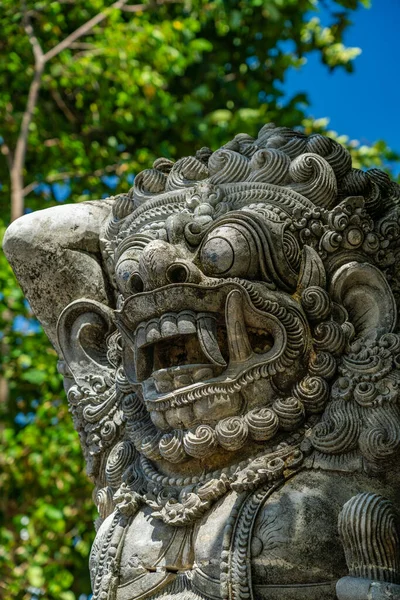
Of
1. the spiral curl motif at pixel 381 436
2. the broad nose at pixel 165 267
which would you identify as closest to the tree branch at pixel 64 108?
the broad nose at pixel 165 267

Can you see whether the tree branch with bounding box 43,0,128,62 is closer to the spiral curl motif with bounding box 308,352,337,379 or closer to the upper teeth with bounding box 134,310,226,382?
the upper teeth with bounding box 134,310,226,382

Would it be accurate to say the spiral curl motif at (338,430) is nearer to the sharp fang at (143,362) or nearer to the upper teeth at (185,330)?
the upper teeth at (185,330)

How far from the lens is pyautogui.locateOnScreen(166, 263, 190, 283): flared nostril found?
13.3 ft

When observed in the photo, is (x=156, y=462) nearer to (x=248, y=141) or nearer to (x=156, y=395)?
(x=156, y=395)

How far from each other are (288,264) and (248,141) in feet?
2.77

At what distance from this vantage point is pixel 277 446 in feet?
13.2

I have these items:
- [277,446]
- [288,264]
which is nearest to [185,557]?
[277,446]

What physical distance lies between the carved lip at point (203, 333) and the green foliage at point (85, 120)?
5.42 m

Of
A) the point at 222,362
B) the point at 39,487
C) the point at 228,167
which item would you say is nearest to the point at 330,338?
the point at 222,362

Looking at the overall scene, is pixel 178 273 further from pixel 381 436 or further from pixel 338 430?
pixel 381 436

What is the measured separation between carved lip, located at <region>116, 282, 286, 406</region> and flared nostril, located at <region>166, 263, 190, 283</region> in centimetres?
5

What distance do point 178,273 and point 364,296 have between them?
774 millimetres

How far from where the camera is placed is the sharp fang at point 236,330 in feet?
13.3

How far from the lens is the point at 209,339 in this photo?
4.07 m
